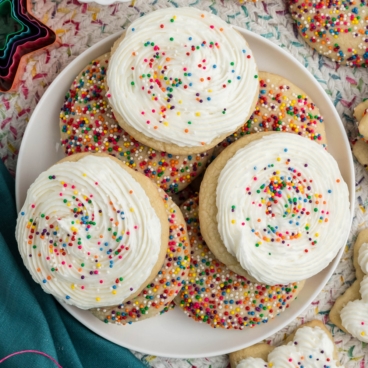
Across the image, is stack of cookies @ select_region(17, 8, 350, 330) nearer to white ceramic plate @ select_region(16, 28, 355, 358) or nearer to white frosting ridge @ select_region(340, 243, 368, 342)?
white ceramic plate @ select_region(16, 28, 355, 358)

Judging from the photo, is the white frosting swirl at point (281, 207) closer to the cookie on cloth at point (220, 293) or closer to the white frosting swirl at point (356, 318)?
the cookie on cloth at point (220, 293)

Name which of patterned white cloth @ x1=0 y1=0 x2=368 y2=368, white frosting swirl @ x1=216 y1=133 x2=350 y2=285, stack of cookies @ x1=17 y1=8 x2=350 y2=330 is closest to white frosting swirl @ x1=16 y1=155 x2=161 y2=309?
stack of cookies @ x1=17 y1=8 x2=350 y2=330

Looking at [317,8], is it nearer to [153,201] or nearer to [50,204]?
[153,201]

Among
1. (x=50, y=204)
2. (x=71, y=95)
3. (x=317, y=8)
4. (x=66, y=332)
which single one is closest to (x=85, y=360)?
(x=66, y=332)

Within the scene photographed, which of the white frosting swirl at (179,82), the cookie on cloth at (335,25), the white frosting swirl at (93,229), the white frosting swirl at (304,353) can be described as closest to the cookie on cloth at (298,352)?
the white frosting swirl at (304,353)

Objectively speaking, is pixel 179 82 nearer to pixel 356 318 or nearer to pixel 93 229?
pixel 93 229

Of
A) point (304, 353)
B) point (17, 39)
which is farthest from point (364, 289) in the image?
point (17, 39)

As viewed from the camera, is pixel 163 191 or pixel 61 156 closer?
pixel 163 191
